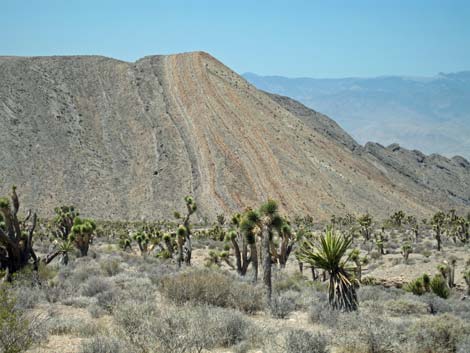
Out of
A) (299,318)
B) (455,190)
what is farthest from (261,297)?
(455,190)

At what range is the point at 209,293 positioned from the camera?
482 inches

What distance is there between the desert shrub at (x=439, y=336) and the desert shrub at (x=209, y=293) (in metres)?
3.97

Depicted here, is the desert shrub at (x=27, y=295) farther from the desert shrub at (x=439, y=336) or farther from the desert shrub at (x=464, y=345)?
the desert shrub at (x=464, y=345)

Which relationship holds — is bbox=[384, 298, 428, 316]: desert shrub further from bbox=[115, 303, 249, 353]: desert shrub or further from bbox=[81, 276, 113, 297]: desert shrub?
bbox=[81, 276, 113, 297]: desert shrub

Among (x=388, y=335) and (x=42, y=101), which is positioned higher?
(x=42, y=101)

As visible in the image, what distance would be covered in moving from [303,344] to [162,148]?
56.5 metres

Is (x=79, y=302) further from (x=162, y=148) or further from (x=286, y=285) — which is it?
(x=162, y=148)

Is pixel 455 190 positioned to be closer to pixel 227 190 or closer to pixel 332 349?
pixel 227 190

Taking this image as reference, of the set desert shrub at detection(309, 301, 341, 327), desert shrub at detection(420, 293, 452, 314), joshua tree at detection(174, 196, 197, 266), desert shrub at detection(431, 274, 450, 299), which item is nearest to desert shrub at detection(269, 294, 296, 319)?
desert shrub at detection(309, 301, 341, 327)

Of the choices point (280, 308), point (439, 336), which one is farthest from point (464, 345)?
point (280, 308)

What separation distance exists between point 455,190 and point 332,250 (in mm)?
92629

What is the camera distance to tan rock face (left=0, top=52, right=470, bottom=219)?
57.6m

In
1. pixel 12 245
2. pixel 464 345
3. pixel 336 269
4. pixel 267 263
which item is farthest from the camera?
pixel 12 245

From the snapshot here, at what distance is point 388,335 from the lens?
8781mm
